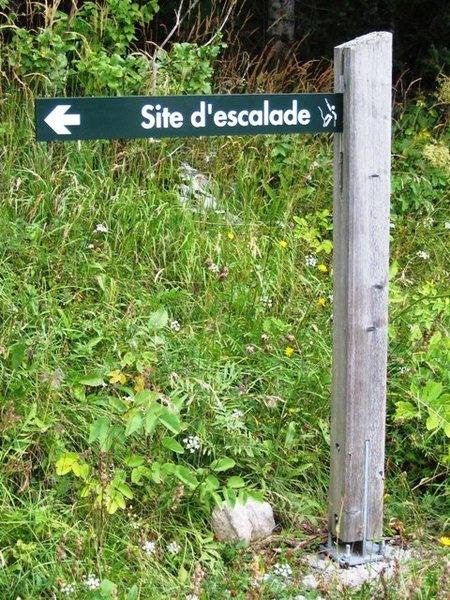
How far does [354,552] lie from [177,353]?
109 cm

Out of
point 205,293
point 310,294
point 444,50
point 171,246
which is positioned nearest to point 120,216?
point 171,246

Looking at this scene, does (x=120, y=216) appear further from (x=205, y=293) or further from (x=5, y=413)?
(x=5, y=413)

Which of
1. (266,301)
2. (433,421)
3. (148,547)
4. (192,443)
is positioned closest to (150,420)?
(148,547)

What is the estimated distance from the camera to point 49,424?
3576mm

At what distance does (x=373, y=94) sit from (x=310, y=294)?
1.68 meters

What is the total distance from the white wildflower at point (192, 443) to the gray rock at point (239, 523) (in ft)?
0.76

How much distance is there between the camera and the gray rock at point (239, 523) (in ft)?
12.0

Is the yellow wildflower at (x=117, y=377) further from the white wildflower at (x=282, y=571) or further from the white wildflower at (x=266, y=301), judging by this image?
the white wildflower at (x=266, y=301)

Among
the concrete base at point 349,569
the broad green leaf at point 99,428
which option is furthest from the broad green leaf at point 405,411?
the broad green leaf at point 99,428

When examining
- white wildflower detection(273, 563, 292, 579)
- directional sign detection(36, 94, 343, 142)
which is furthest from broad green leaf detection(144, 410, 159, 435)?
directional sign detection(36, 94, 343, 142)

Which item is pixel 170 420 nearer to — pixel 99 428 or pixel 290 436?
pixel 99 428

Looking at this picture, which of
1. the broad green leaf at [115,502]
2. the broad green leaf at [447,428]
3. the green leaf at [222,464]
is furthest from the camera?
the broad green leaf at [447,428]

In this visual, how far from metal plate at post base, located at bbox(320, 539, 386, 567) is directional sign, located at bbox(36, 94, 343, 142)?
1495 mm

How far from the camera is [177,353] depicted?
4227 millimetres
